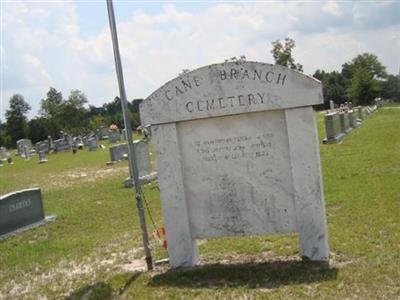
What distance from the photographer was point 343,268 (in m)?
5.73

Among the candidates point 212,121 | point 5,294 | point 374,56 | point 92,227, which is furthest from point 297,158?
point 374,56

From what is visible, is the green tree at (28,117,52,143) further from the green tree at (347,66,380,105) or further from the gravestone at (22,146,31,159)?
the green tree at (347,66,380,105)

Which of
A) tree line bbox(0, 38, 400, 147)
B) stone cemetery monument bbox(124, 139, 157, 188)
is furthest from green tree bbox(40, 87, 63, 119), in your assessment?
stone cemetery monument bbox(124, 139, 157, 188)

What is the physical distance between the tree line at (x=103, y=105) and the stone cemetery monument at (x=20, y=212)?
4056cm

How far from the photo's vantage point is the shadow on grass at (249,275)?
18.2ft

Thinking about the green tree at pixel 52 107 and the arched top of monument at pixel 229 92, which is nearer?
the arched top of monument at pixel 229 92

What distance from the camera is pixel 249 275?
19.1 ft

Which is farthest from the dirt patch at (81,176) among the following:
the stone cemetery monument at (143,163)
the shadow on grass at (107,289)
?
the shadow on grass at (107,289)

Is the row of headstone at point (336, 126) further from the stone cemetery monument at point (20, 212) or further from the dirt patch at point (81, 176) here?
the stone cemetery monument at point (20, 212)

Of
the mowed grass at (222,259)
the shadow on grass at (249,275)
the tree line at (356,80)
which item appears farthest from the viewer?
the tree line at (356,80)

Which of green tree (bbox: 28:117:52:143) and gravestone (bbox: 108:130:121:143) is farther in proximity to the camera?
green tree (bbox: 28:117:52:143)

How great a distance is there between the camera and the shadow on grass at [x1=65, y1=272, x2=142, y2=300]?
580 centimetres

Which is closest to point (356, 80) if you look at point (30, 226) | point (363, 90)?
point (363, 90)

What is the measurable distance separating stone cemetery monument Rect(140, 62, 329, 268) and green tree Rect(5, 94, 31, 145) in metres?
80.4
